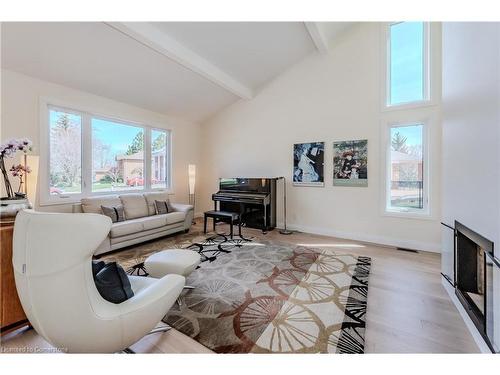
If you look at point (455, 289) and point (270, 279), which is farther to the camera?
point (270, 279)

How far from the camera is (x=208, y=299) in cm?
223

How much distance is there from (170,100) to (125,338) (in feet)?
15.7

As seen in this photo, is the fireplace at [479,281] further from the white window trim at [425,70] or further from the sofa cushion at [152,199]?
the sofa cushion at [152,199]

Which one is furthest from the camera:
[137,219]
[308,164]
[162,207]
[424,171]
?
[308,164]

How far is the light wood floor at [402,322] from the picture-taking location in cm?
162

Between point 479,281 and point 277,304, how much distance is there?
175 centimetres

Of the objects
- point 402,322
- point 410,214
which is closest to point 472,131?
point 402,322

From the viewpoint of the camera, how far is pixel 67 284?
44.9 inches

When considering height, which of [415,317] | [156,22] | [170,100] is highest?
[156,22]

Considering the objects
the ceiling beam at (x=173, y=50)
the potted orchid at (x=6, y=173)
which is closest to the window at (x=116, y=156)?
the ceiling beam at (x=173, y=50)

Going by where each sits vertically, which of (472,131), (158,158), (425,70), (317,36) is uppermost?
(317,36)

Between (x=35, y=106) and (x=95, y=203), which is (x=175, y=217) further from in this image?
(x=35, y=106)
